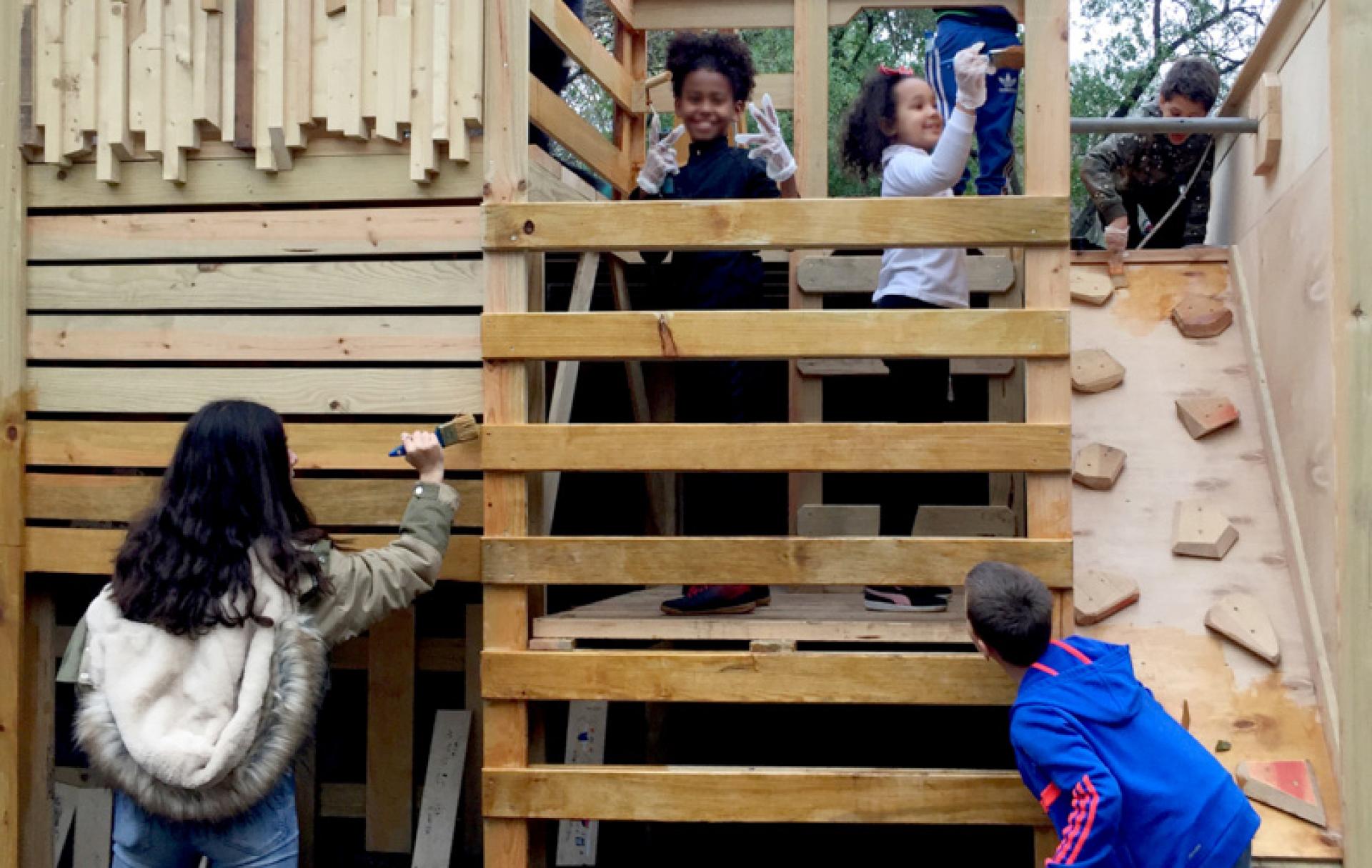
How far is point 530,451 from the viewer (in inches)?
157

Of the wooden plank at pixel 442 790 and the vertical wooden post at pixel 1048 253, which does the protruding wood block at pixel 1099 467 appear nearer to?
the vertical wooden post at pixel 1048 253

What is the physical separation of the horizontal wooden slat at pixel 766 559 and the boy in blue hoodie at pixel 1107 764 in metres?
0.41

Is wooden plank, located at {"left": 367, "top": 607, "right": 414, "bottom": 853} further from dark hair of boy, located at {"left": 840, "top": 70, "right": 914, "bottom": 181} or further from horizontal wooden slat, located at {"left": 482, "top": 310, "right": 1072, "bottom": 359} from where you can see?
dark hair of boy, located at {"left": 840, "top": 70, "right": 914, "bottom": 181}

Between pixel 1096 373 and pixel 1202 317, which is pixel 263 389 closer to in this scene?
pixel 1096 373

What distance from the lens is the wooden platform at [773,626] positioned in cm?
401

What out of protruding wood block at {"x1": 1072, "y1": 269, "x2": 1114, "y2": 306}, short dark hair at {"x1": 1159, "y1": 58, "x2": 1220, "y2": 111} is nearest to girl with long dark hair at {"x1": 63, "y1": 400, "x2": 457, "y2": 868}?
protruding wood block at {"x1": 1072, "y1": 269, "x2": 1114, "y2": 306}

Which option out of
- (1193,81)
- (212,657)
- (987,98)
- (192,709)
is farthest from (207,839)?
(1193,81)

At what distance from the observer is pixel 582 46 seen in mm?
5082

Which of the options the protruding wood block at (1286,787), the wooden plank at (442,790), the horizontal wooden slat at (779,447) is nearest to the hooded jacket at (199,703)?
the horizontal wooden slat at (779,447)

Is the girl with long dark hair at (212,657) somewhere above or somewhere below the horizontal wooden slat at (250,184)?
below

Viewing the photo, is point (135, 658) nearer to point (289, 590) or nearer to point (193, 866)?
point (289, 590)

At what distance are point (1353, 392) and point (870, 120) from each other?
2.01 metres

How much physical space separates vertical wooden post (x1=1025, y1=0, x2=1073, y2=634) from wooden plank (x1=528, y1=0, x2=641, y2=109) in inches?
61.1

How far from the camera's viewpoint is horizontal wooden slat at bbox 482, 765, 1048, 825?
3.82 meters
